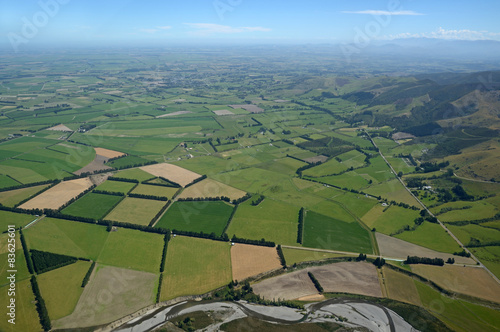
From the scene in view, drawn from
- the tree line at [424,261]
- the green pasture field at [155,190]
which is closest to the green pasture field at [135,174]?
the green pasture field at [155,190]

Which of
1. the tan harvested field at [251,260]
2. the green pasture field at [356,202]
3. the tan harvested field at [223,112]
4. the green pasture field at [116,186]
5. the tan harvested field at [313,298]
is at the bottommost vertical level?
the tan harvested field at [313,298]

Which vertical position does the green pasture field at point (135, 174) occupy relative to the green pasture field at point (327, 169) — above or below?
above

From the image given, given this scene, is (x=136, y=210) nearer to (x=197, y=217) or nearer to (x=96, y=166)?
(x=197, y=217)

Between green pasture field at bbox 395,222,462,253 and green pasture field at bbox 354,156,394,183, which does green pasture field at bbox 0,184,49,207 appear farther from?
green pasture field at bbox 354,156,394,183

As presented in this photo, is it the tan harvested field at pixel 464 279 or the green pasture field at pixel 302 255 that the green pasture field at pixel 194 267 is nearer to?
the green pasture field at pixel 302 255

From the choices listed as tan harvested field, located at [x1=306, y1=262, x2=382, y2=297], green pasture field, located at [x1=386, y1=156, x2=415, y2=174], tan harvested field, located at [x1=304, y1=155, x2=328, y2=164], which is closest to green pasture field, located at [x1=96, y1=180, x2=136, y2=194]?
tan harvested field, located at [x1=306, y1=262, x2=382, y2=297]

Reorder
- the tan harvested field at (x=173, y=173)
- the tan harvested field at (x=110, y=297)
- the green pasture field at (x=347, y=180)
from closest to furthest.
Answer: the tan harvested field at (x=110, y=297)
the tan harvested field at (x=173, y=173)
the green pasture field at (x=347, y=180)

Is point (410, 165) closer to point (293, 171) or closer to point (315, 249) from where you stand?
Answer: point (293, 171)
